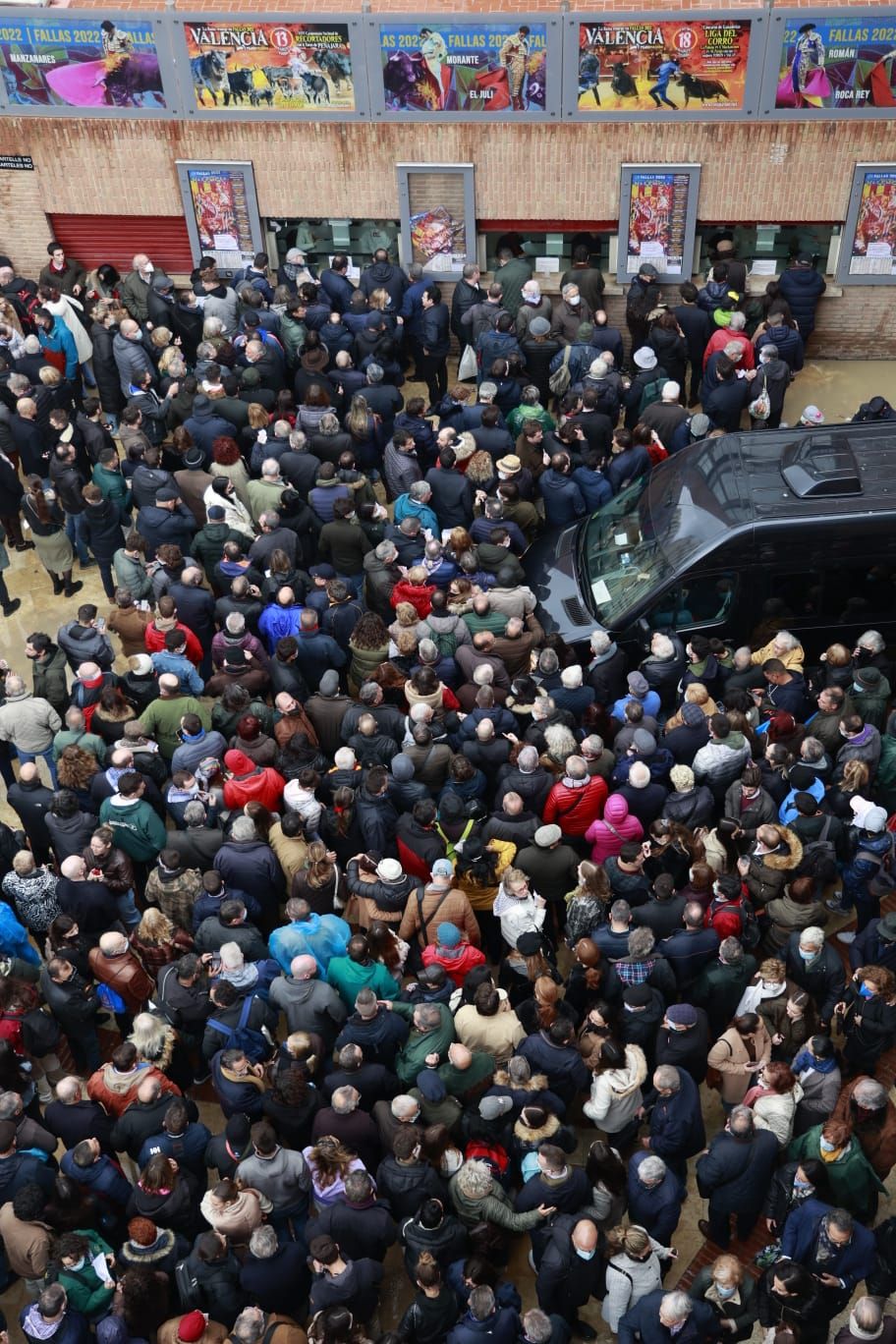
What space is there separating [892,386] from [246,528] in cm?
750

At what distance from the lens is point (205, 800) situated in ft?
31.8

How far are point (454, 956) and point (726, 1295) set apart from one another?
2.52m

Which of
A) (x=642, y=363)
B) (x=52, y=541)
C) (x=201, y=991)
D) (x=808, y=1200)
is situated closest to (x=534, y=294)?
(x=642, y=363)

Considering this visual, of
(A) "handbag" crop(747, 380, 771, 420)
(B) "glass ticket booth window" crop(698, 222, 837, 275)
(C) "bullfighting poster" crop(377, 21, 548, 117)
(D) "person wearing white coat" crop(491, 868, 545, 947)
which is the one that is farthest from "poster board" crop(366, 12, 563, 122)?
(D) "person wearing white coat" crop(491, 868, 545, 947)

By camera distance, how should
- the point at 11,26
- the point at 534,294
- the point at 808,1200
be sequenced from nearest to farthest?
the point at 808,1200 → the point at 534,294 → the point at 11,26

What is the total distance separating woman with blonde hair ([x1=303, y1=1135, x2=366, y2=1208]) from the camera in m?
7.57

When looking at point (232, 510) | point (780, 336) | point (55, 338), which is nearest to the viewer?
point (232, 510)

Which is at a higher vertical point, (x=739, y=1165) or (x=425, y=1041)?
(x=425, y=1041)

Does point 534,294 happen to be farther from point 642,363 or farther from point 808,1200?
point 808,1200

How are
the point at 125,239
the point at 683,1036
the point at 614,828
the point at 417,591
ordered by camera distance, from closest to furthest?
the point at 683,1036
the point at 614,828
the point at 417,591
the point at 125,239

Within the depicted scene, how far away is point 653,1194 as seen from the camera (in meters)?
7.56

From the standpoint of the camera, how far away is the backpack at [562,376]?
13.6 metres

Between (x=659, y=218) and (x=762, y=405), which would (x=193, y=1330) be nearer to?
(x=762, y=405)

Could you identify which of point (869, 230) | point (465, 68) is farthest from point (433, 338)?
point (869, 230)
